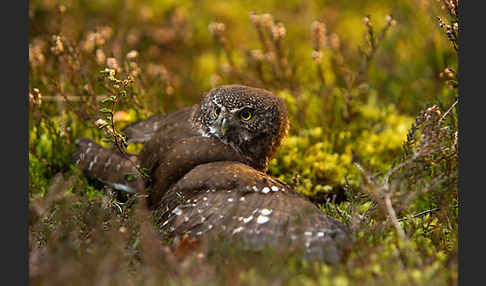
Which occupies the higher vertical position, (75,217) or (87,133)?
(75,217)

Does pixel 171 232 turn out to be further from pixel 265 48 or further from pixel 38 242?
pixel 265 48

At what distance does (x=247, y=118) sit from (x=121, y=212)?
1.21 metres

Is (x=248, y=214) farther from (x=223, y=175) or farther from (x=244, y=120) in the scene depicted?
(x=244, y=120)

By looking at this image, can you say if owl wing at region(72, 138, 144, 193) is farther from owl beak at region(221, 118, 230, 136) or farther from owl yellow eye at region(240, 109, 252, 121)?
owl yellow eye at region(240, 109, 252, 121)

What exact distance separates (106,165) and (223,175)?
130cm

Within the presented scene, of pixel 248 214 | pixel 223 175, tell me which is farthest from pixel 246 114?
pixel 248 214

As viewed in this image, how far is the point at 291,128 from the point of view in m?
4.97

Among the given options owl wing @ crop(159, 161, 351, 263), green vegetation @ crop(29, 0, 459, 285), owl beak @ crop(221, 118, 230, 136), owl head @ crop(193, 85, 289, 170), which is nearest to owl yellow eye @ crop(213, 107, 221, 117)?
owl head @ crop(193, 85, 289, 170)

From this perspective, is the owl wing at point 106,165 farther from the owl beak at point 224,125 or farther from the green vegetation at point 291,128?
the owl beak at point 224,125

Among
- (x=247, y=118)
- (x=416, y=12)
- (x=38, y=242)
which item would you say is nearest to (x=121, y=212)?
(x=38, y=242)

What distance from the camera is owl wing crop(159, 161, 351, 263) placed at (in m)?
2.71

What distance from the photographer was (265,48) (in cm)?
554


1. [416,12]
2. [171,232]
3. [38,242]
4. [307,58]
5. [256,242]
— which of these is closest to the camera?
[256,242]

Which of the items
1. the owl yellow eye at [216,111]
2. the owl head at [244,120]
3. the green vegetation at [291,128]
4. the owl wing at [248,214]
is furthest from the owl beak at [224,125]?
the green vegetation at [291,128]
